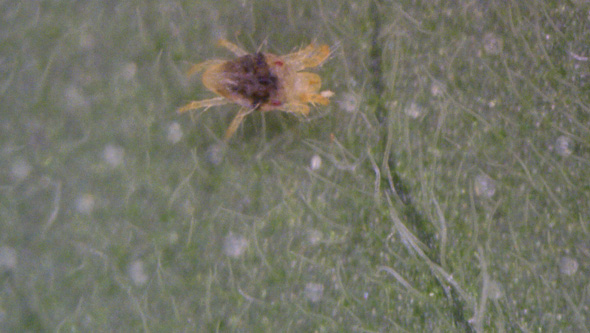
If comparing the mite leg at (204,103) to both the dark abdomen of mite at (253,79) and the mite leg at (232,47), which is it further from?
the mite leg at (232,47)

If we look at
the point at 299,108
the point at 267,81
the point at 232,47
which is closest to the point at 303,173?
the point at 299,108

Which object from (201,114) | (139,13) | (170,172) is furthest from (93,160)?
(139,13)

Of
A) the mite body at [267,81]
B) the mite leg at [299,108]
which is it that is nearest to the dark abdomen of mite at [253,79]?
the mite body at [267,81]

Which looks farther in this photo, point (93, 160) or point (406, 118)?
point (406, 118)

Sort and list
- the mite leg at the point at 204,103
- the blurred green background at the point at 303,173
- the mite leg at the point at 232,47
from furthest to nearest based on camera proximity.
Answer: the mite leg at the point at 232,47 → the mite leg at the point at 204,103 → the blurred green background at the point at 303,173

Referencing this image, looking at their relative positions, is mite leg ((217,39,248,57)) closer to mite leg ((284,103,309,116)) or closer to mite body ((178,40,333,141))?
mite body ((178,40,333,141))

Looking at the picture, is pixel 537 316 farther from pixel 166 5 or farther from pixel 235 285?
pixel 166 5

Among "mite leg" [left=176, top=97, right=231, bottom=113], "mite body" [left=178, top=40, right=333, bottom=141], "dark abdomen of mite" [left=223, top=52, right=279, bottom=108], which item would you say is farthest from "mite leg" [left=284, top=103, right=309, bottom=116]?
"mite leg" [left=176, top=97, right=231, bottom=113]
